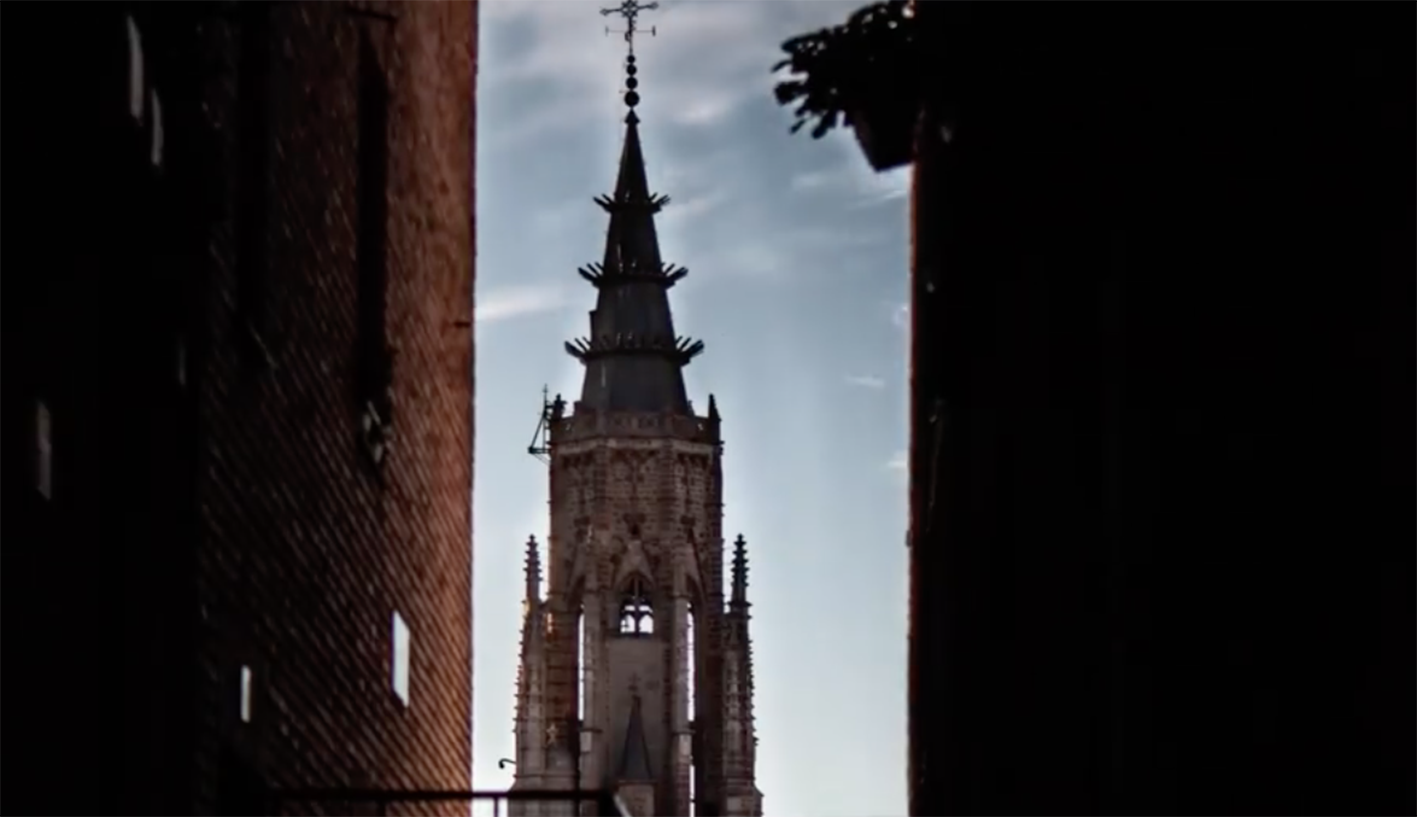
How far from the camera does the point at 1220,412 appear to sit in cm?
1108

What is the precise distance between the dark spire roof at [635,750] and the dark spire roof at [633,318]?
34.9 feet

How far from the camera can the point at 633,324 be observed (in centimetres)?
12262

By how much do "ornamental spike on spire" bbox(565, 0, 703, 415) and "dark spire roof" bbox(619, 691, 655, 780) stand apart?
34.9 ft

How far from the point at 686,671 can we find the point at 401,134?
10129 cm

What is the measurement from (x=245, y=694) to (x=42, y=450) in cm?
248

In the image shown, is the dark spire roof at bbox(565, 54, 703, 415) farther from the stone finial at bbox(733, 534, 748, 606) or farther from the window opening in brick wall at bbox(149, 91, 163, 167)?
the window opening in brick wall at bbox(149, 91, 163, 167)

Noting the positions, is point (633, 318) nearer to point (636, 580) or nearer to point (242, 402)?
point (636, 580)

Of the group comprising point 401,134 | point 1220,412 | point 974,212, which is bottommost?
point 1220,412

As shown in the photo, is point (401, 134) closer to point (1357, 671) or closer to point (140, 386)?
point (140, 386)

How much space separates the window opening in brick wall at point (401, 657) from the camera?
64.9 ft


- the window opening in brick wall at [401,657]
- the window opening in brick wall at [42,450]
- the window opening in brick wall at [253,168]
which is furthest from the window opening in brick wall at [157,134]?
the window opening in brick wall at [401,657]

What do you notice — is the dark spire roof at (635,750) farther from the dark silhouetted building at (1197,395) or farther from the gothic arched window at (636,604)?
the dark silhouetted building at (1197,395)

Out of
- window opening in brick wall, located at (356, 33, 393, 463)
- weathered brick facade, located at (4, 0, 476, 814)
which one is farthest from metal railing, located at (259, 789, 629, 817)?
window opening in brick wall, located at (356, 33, 393, 463)

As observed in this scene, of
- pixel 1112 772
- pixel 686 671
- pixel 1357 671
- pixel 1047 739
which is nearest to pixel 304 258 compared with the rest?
pixel 1047 739
